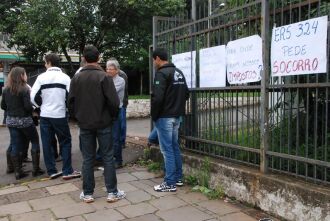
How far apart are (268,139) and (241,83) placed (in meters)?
0.77

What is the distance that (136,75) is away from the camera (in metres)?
21.0

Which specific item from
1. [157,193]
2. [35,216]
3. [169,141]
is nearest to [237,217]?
[157,193]

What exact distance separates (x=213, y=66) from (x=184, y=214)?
1977mm

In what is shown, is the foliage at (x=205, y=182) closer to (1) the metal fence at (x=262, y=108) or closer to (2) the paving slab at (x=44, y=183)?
(1) the metal fence at (x=262, y=108)

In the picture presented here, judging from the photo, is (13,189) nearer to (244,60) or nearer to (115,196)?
(115,196)


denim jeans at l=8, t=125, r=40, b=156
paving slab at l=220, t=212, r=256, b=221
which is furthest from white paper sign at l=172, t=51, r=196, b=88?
denim jeans at l=8, t=125, r=40, b=156

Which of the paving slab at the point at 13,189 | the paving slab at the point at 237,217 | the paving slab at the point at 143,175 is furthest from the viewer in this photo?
the paving slab at the point at 143,175

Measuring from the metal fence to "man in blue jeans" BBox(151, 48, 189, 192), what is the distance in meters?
0.50

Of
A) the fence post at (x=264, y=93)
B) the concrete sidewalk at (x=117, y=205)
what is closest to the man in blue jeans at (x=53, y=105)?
the concrete sidewalk at (x=117, y=205)

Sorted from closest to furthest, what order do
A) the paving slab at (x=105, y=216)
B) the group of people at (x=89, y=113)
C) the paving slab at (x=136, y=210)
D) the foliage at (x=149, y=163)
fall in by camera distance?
the paving slab at (x=105, y=216)
the paving slab at (x=136, y=210)
the group of people at (x=89, y=113)
the foliage at (x=149, y=163)

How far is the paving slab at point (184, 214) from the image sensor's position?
4305 millimetres

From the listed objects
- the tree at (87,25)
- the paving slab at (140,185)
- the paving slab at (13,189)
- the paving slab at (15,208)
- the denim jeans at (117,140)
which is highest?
the tree at (87,25)

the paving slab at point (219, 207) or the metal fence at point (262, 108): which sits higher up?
the metal fence at point (262, 108)

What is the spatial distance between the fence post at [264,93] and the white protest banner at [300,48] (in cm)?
9
